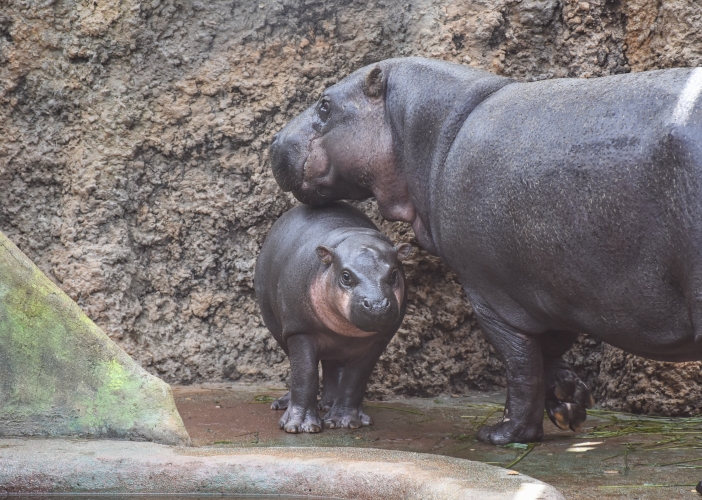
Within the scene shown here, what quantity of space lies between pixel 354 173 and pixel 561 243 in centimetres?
151

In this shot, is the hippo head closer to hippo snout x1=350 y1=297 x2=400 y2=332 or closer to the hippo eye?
the hippo eye

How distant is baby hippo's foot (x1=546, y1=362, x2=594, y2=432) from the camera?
4.38 meters

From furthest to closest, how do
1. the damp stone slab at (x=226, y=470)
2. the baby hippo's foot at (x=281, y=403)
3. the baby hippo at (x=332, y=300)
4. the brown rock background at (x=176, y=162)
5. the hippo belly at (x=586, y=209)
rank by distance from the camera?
the brown rock background at (x=176, y=162)
the baby hippo's foot at (x=281, y=403)
the baby hippo at (x=332, y=300)
the hippo belly at (x=586, y=209)
the damp stone slab at (x=226, y=470)

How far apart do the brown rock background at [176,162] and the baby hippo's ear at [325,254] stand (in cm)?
112

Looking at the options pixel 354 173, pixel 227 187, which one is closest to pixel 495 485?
pixel 354 173

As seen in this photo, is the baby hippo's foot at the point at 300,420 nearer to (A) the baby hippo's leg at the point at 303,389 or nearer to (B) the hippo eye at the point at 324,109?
(A) the baby hippo's leg at the point at 303,389

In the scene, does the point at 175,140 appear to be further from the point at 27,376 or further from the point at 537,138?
the point at 537,138

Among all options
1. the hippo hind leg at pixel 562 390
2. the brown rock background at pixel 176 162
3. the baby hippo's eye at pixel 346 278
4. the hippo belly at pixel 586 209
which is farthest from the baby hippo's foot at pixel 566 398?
the brown rock background at pixel 176 162

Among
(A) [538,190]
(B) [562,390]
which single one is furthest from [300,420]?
(A) [538,190]

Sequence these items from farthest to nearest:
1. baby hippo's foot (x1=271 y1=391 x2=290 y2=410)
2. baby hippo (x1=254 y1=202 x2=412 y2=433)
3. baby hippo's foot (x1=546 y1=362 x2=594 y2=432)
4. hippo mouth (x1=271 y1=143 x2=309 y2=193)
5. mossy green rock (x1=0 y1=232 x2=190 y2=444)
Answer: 1. baby hippo's foot (x1=271 y1=391 x2=290 y2=410)
2. hippo mouth (x1=271 y1=143 x2=309 y2=193)
3. baby hippo (x1=254 y1=202 x2=412 y2=433)
4. baby hippo's foot (x1=546 y1=362 x2=594 y2=432)
5. mossy green rock (x1=0 y1=232 x2=190 y2=444)

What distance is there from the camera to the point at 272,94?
5.95m

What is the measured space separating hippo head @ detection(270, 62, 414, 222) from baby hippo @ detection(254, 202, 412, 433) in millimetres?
201

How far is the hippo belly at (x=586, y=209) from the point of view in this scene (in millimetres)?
3189

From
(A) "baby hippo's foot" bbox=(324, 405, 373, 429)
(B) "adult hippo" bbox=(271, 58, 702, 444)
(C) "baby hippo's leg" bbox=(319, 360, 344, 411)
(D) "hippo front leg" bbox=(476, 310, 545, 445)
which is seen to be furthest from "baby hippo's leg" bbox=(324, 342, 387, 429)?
(D) "hippo front leg" bbox=(476, 310, 545, 445)
